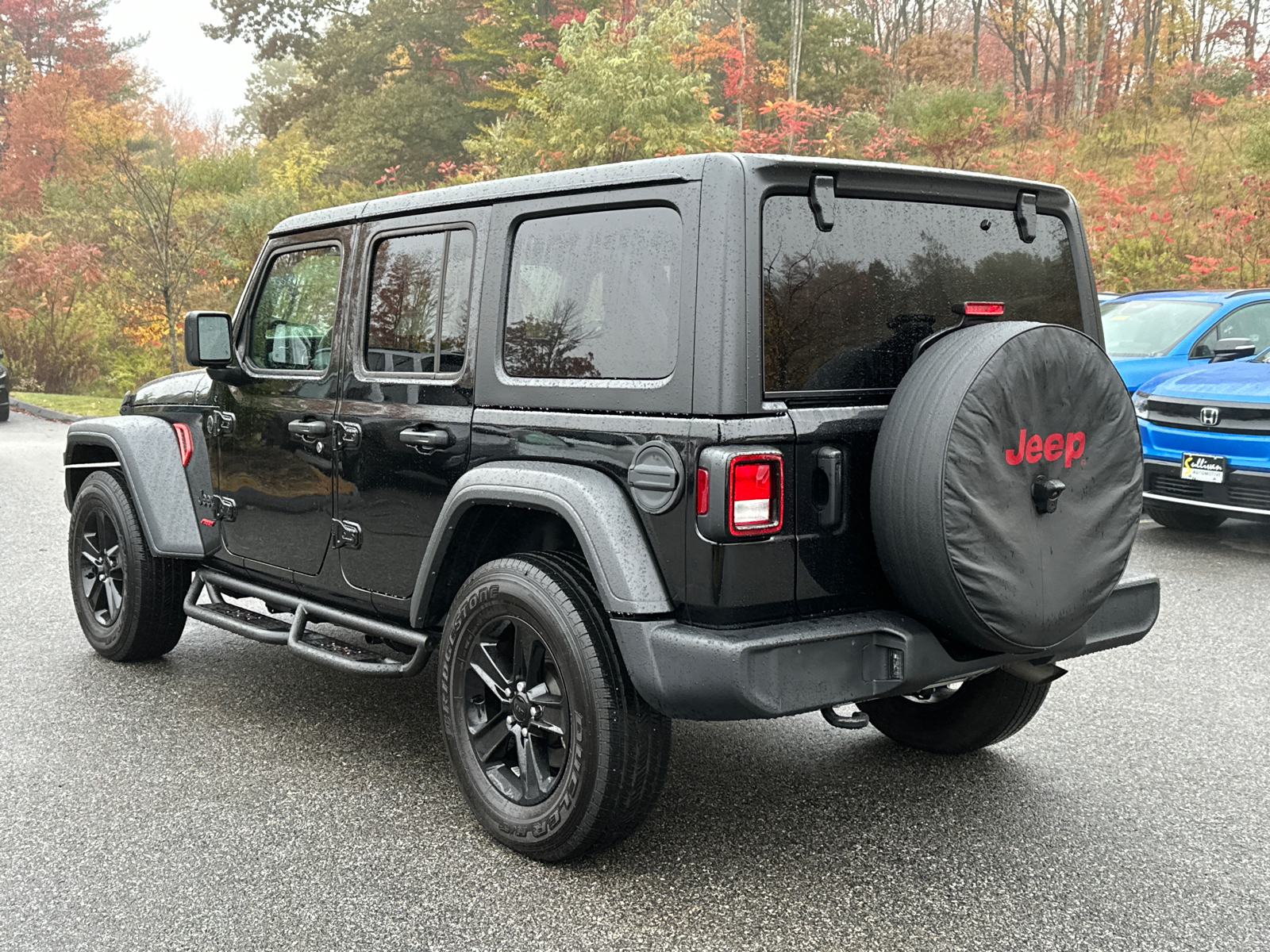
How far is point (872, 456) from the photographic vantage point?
3.24 metres

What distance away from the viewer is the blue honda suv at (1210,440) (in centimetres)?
804

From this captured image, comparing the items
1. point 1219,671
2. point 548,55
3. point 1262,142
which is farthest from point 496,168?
point 1219,671

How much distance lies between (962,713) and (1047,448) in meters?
1.48

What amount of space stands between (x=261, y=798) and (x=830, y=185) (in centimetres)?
270

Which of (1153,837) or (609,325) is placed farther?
(1153,837)

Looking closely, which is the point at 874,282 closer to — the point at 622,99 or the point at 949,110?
the point at 622,99

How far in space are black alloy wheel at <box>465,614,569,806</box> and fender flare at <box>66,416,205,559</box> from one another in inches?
79.3

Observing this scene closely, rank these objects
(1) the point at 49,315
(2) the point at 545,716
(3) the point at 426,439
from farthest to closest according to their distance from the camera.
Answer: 1. (1) the point at 49,315
2. (3) the point at 426,439
3. (2) the point at 545,716

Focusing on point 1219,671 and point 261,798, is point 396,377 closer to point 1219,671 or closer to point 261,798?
point 261,798

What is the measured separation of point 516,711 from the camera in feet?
11.7

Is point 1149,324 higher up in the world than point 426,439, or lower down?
→ higher up

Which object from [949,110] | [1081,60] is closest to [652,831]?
[949,110]

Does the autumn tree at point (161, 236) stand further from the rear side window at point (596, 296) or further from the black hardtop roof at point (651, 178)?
the rear side window at point (596, 296)

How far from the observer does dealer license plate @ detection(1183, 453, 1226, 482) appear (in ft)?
26.8
